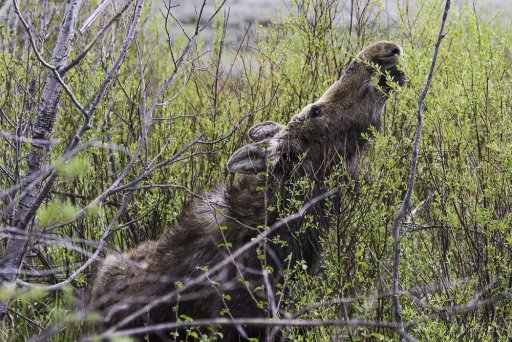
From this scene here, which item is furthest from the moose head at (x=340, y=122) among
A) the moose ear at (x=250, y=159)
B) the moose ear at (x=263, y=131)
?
the moose ear at (x=250, y=159)

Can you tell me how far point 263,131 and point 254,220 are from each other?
790 mm

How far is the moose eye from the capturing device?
5.85m

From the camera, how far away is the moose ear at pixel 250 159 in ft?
17.8

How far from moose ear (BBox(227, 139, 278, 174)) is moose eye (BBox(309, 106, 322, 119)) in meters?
0.54

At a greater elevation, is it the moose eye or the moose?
the moose eye

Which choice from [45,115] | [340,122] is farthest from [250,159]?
[45,115]

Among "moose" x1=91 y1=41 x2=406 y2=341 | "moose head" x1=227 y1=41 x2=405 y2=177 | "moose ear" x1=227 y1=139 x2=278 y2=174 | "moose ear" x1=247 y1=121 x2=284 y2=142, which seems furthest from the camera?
"moose ear" x1=247 y1=121 x2=284 y2=142

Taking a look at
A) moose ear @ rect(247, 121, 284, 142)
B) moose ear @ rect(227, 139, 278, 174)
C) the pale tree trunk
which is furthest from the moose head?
the pale tree trunk

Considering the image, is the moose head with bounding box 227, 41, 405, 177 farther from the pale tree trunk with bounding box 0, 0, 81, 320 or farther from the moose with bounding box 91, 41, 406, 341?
the pale tree trunk with bounding box 0, 0, 81, 320

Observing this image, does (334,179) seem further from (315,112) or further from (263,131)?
(263,131)

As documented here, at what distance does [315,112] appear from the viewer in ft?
19.2

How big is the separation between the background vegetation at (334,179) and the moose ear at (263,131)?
5.7 inches

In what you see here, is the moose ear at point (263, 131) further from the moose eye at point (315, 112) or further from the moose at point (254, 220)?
the moose eye at point (315, 112)

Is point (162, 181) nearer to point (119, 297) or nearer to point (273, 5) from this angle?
point (119, 297)
